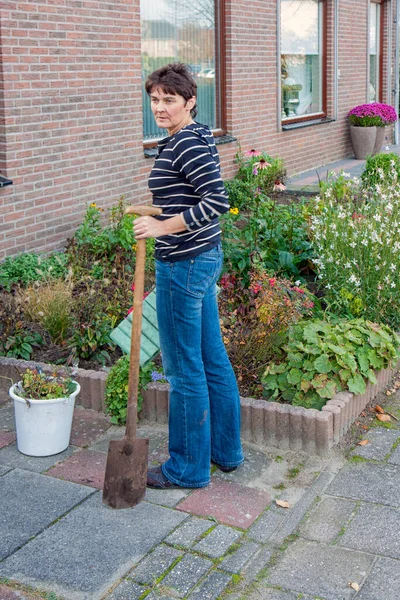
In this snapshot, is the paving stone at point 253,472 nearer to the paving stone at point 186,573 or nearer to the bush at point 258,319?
the bush at point 258,319

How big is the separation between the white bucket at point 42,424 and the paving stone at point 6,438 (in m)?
0.18

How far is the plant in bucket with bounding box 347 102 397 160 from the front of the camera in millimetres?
15172

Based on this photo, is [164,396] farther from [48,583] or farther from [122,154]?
[122,154]

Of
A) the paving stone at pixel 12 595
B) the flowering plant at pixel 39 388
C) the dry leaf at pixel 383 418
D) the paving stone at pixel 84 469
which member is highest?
the flowering plant at pixel 39 388

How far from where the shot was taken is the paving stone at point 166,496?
3.89m

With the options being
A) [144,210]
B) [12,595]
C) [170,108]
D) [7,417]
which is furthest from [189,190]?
[7,417]

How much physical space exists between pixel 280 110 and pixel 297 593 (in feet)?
32.3

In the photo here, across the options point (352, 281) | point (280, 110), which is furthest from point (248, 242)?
point (280, 110)

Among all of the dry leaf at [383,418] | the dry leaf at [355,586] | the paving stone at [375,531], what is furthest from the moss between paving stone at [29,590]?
the dry leaf at [383,418]

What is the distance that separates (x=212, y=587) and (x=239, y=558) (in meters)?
0.23

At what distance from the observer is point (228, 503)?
12.8ft

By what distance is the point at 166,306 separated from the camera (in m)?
3.83

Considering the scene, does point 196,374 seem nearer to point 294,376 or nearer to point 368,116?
point 294,376

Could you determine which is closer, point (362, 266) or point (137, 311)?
point (137, 311)
